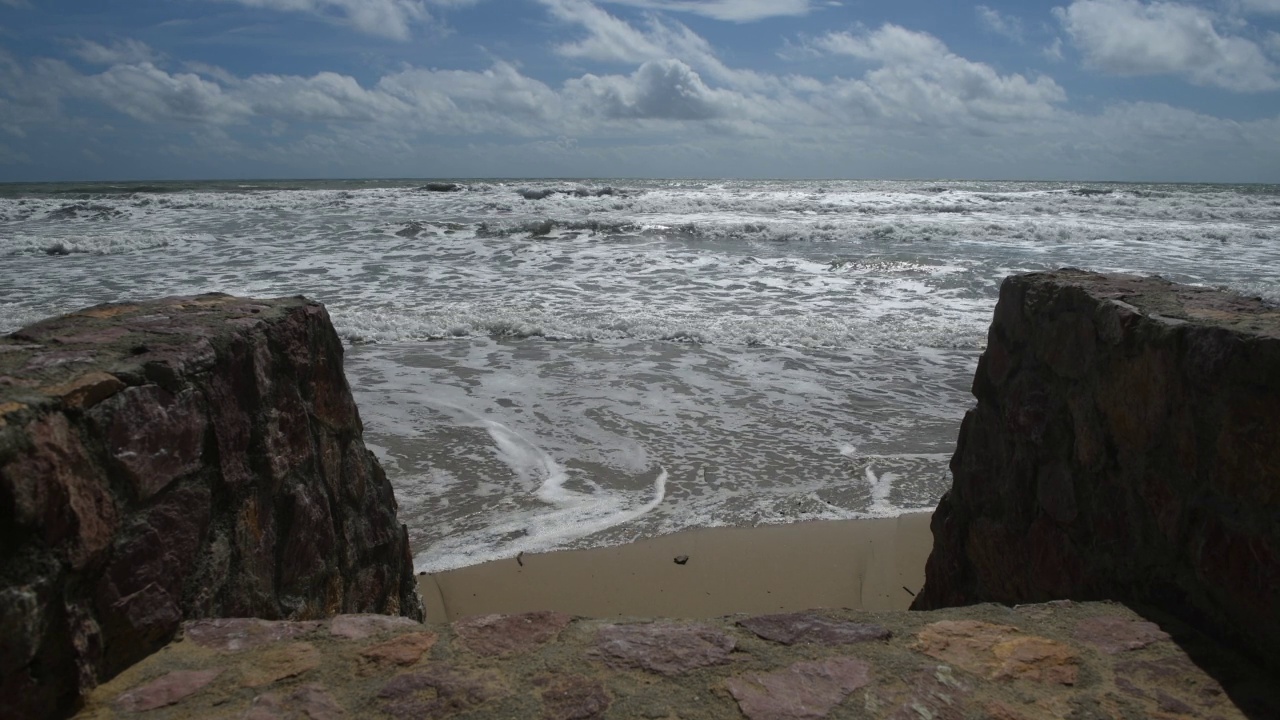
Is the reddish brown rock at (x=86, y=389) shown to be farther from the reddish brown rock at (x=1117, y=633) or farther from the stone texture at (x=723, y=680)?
the reddish brown rock at (x=1117, y=633)

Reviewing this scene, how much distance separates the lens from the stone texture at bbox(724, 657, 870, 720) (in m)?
1.71

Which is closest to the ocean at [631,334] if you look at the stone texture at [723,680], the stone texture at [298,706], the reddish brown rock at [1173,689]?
the stone texture at [723,680]

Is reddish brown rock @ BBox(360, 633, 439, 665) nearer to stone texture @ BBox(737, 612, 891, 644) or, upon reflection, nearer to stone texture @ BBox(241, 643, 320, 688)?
stone texture @ BBox(241, 643, 320, 688)

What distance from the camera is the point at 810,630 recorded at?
2.05 meters

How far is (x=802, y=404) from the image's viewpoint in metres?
5.96

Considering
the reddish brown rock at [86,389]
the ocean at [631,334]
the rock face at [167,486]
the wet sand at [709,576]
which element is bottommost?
the wet sand at [709,576]

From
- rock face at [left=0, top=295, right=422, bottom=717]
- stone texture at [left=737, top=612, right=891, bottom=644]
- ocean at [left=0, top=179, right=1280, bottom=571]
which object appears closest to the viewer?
rock face at [left=0, top=295, right=422, bottom=717]

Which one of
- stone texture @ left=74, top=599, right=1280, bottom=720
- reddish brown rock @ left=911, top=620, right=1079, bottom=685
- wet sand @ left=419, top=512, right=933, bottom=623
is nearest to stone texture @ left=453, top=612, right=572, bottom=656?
stone texture @ left=74, top=599, right=1280, bottom=720

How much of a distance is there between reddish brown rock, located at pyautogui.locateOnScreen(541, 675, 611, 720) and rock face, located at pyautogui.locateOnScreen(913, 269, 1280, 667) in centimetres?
144

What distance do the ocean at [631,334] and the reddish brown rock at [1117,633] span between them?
210 centimetres

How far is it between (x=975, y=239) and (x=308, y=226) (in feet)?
49.4

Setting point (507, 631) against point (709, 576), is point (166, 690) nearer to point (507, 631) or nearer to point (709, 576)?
point (507, 631)

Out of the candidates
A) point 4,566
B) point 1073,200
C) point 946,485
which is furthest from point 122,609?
point 1073,200

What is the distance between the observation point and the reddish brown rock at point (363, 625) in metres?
2.01
